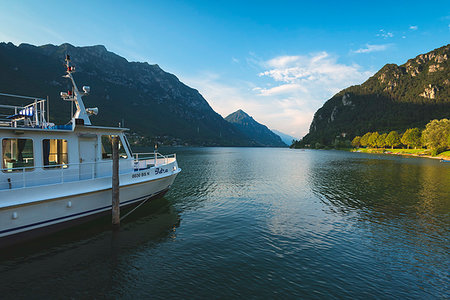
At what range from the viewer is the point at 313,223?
15.8 m

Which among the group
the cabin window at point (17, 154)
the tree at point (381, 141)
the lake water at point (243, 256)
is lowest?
the lake water at point (243, 256)

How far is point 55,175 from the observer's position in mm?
12508

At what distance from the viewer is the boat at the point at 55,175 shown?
34.6ft

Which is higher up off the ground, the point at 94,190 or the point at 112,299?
the point at 94,190

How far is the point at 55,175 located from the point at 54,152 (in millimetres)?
1528

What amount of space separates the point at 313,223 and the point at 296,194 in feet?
31.8

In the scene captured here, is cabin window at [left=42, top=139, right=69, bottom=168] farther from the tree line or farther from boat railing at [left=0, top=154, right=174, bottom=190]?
the tree line

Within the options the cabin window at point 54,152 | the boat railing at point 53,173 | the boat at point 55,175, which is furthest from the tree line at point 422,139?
the cabin window at point 54,152

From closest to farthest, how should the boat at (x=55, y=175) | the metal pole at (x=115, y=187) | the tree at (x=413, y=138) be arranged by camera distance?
the boat at (x=55, y=175) < the metal pole at (x=115, y=187) < the tree at (x=413, y=138)

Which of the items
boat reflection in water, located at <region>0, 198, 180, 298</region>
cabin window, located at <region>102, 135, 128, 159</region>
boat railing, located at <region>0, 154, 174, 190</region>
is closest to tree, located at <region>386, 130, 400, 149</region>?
boat reflection in water, located at <region>0, 198, 180, 298</region>

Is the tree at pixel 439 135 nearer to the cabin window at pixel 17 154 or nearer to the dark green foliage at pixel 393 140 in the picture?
the dark green foliage at pixel 393 140

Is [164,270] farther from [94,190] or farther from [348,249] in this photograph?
[348,249]

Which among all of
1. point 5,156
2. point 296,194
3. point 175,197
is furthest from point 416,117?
point 5,156

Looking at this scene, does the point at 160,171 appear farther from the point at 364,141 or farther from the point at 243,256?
the point at 364,141
